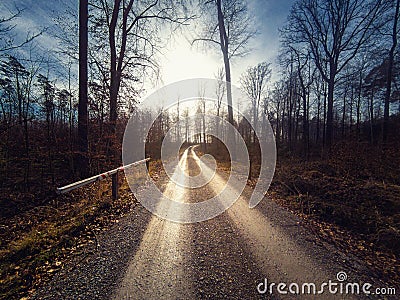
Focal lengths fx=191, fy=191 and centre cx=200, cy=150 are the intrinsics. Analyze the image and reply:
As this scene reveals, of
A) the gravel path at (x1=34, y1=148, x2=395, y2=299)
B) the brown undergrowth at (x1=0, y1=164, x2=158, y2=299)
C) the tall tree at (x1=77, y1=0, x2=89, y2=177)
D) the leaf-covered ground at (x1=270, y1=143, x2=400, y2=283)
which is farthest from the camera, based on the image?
the tall tree at (x1=77, y1=0, x2=89, y2=177)

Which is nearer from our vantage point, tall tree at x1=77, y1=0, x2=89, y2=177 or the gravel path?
the gravel path

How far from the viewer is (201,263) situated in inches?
107

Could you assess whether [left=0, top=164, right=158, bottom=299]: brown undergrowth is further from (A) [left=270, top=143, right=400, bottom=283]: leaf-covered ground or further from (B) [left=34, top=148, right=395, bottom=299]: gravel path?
(A) [left=270, top=143, right=400, bottom=283]: leaf-covered ground

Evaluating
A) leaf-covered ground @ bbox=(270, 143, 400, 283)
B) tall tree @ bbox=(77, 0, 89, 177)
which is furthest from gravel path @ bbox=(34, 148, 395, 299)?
tall tree @ bbox=(77, 0, 89, 177)

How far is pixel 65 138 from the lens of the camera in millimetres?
7430

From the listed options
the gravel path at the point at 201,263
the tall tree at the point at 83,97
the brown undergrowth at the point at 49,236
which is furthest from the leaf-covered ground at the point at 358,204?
the tall tree at the point at 83,97

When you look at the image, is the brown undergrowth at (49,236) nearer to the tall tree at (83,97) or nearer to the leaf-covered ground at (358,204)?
the tall tree at (83,97)

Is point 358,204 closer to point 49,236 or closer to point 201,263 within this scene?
point 201,263

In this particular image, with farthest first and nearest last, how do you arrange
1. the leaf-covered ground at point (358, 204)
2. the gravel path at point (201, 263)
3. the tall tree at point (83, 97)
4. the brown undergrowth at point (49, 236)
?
the tall tree at point (83, 97)
the leaf-covered ground at point (358, 204)
the brown undergrowth at point (49, 236)
the gravel path at point (201, 263)

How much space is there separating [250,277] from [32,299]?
2.50 metres

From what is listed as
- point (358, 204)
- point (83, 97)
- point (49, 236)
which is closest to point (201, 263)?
point (49, 236)

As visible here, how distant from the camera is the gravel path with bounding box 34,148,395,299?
2213 millimetres

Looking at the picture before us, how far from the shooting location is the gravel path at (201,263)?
221 centimetres

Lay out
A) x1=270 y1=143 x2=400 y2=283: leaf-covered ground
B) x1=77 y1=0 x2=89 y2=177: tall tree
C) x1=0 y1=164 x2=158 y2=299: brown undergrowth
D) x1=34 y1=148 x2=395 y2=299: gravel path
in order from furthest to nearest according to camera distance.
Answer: x1=77 y1=0 x2=89 y2=177: tall tree
x1=270 y1=143 x2=400 y2=283: leaf-covered ground
x1=0 y1=164 x2=158 y2=299: brown undergrowth
x1=34 y1=148 x2=395 y2=299: gravel path
